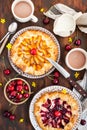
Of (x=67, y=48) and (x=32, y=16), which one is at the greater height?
(x=32, y=16)

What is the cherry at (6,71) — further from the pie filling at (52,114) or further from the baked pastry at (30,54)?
the pie filling at (52,114)

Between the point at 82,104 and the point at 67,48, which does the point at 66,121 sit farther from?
the point at 67,48

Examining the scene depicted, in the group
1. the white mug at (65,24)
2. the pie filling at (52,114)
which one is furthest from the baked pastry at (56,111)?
the white mug at (65,24)

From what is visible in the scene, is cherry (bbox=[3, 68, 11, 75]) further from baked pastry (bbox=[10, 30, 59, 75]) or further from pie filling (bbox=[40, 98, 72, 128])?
pie filling (bbox=[40, 98, 72, 128])

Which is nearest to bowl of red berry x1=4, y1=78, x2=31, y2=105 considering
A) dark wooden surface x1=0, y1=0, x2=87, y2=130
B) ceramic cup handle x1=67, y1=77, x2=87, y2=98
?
dark wooden surface x1=0, y1=0, x2=87, y2=130

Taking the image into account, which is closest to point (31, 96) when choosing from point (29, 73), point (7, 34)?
point (29, 73)

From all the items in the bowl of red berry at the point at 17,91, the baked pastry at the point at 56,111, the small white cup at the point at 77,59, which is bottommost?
the baked pastry at the point at 56,111

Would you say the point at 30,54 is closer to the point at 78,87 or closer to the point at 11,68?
the point at 11,68
